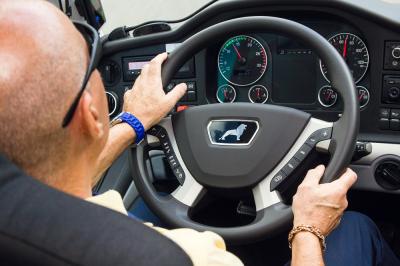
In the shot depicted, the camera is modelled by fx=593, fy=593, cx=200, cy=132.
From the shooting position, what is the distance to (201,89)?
205 cm

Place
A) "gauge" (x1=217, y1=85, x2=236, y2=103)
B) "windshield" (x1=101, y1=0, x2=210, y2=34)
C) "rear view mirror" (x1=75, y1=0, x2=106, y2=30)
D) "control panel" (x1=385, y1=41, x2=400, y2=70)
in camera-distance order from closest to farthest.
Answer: "control panel" (x1=385, y1=41, x2=400, y2=70) → "gauge" (x1=217, y1=85, x2=236, y2=103) → "rear view mirror" (x1=75, y1=0, x2=106, y2=30) → "windshield" (x1=101, y1=0, x2=210, y2=34)

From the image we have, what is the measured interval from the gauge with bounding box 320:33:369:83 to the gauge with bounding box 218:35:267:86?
22cm

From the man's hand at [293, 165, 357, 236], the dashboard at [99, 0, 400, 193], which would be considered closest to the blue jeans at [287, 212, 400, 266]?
the dashboard at [99, 0, 400, 193]

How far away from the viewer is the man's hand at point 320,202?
4.29 feet

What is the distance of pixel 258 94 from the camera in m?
1.99

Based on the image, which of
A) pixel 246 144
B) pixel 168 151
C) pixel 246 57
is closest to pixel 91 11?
pixel 246 57

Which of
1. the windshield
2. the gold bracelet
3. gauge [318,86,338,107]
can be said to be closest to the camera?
the gold bracelet

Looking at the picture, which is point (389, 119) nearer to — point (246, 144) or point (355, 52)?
point (355, 52)

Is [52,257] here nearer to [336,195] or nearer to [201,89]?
[336,195]

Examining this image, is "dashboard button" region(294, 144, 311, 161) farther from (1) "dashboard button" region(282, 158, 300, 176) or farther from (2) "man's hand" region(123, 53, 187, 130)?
(2) "man's hand" region(123, 53, 187, 130)

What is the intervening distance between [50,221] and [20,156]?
166mm

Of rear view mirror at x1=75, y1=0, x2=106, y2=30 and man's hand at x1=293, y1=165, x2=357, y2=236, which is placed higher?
rear view mirror at x1=75, y1=0, x2=106, y2=30

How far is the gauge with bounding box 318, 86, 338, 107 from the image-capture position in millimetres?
1905

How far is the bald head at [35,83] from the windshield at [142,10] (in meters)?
2.51
